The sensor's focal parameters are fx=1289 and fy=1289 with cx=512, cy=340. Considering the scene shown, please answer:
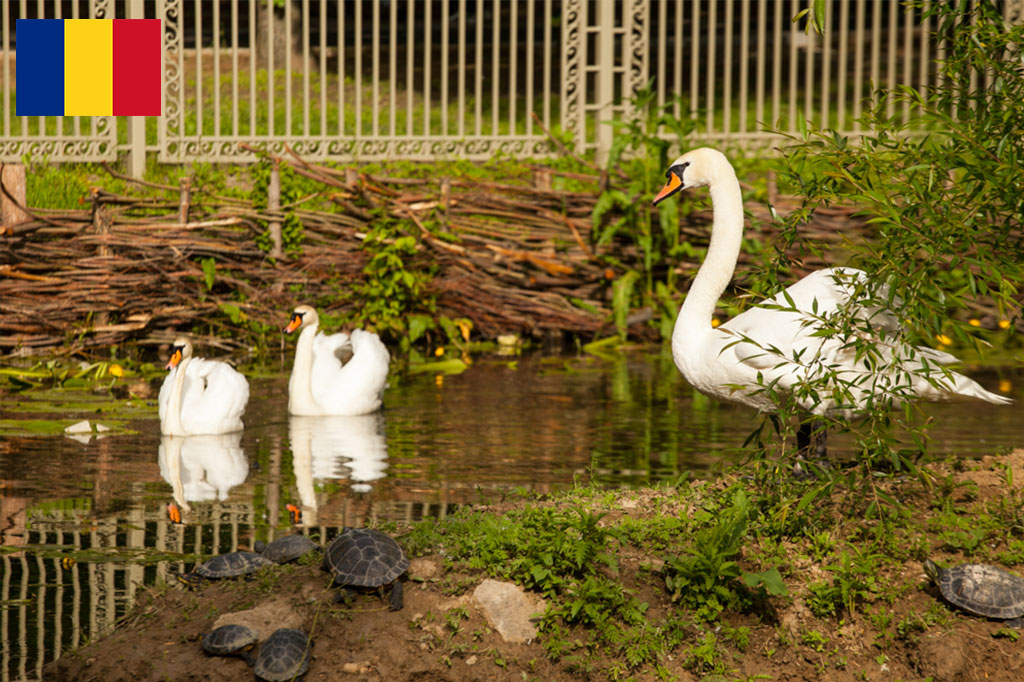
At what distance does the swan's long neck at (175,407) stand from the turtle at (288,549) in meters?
3.30

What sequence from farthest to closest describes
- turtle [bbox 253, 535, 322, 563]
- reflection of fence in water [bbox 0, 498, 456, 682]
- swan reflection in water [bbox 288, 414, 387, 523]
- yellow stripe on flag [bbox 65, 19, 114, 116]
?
1. yellow stripe on flag [bbox 65, 19, 114, 116]
2. swan reflection in water [bbox 288, 414, 387, 523]
3. turtle [bbox 253, 535, 322, 563]
4. reflection of fence in water [bbox 0, 498, 456, 682]

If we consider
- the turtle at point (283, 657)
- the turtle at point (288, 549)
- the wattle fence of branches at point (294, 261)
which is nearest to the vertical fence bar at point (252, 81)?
the wattle fence of branches at point (294, 261)

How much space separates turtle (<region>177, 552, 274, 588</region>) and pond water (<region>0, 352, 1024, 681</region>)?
0.31 m

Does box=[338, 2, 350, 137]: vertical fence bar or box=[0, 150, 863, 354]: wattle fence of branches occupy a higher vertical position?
box=[338, 2, 350, 137]: vertical fence bar

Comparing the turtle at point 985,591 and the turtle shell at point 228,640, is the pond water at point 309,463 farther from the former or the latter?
the turtle at point 985,591

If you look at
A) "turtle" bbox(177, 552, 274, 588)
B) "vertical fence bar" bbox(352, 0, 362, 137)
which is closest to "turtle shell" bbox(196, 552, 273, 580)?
"turtle" bbox(177, 552, 274, 588)

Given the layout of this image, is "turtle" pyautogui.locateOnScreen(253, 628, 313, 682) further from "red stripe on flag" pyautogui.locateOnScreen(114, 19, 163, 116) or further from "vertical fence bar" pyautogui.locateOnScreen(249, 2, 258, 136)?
"red stripe on flag" pyautogui.locateOnScreen(114, 19, 163, 116)

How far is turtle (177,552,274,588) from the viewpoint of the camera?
17.0 feet

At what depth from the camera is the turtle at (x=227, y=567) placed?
5.18 metres

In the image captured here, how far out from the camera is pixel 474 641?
4.74m

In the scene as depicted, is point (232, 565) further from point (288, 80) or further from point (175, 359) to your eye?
point (288, 80)

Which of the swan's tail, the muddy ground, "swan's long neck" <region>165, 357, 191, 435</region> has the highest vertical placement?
the swan's tail

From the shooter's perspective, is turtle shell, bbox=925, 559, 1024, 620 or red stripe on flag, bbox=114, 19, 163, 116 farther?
red stripe on flag, bbox=114, 19, 163, 116

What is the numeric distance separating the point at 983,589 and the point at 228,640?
9.22ft
